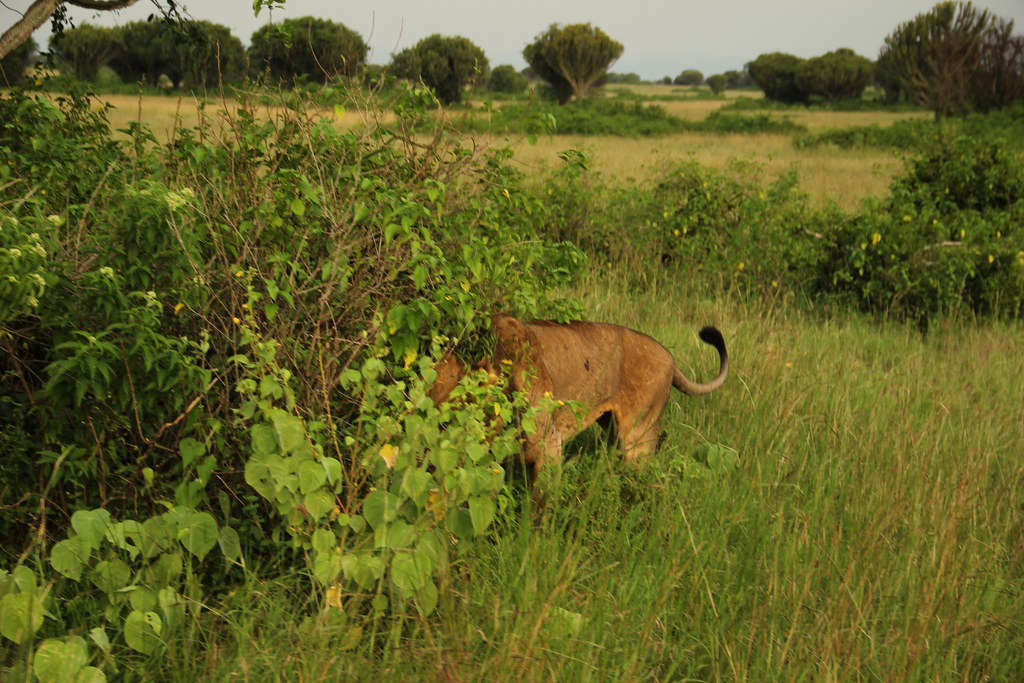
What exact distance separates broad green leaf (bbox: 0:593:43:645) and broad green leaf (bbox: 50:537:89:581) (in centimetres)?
13

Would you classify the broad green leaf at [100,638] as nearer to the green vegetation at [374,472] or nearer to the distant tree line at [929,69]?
the green vegetation at [374,472]

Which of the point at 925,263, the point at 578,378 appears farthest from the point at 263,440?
the point at 925,263

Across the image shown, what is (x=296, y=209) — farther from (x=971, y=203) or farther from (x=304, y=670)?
(x=971, y=203)

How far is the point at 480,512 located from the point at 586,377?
1.09 m

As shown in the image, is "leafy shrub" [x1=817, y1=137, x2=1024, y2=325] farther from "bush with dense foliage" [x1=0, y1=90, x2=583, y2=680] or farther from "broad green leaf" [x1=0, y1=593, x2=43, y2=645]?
"broad green leaf" [x1=0, y1=593, x2=43, y2=645]

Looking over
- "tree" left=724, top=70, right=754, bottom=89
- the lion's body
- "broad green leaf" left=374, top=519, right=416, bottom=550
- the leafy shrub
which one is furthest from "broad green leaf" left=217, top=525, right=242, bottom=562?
"tree" left=724, top=70, right=754, bottom=89

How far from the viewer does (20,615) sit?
2346 millimetres

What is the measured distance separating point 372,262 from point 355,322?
11.0 inches

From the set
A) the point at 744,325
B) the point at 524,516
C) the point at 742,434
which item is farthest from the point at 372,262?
the point at 744,325

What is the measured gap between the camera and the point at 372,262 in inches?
126

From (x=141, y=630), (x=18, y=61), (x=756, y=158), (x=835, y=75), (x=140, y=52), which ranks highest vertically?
(x=835, y=75)

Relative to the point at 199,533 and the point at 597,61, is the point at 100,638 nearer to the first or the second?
the point at 199,533

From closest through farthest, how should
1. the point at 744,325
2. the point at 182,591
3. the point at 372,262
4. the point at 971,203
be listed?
the point at 182,591, the point at 372,262, the point at 744,325, the point at 971,203

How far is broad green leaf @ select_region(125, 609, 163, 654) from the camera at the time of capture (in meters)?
2.43
